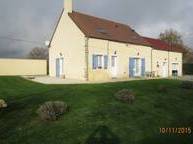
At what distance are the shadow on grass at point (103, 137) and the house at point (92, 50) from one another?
68.5ft

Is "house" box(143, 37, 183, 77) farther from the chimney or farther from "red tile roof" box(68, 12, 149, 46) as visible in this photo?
the chimney

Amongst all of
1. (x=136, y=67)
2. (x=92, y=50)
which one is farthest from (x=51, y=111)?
(x=136, y=67)

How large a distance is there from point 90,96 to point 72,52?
18.3 metres

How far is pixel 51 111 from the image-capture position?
36.5 feet

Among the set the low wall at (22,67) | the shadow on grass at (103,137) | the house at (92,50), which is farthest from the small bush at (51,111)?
the low wall at (22,67)

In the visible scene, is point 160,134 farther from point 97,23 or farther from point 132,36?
point 132,36

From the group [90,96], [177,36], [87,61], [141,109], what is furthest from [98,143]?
[177,36]

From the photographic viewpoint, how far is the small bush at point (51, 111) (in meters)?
11.0

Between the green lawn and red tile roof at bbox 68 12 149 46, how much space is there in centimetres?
1755

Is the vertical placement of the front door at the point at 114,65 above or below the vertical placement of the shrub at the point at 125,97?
above
